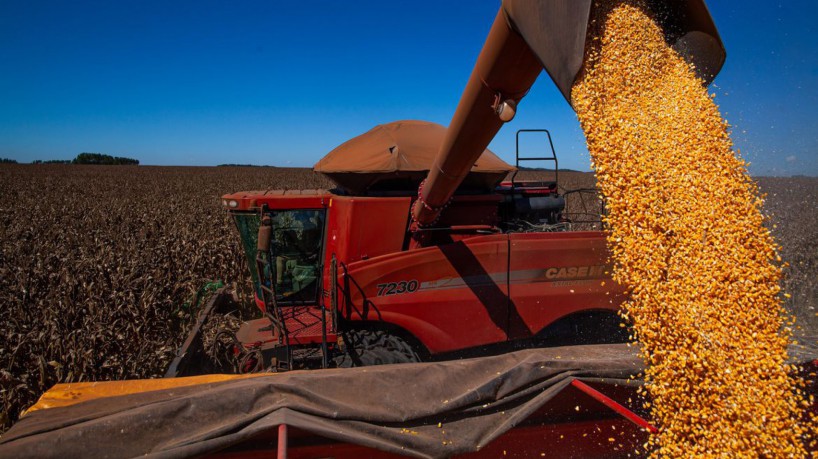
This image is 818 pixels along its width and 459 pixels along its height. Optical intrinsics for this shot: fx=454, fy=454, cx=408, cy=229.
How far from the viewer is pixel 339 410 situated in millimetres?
2047

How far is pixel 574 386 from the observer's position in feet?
8.03

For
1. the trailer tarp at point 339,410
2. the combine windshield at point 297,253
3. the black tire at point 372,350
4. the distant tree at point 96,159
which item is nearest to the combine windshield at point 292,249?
the combine windshield at point 297,253

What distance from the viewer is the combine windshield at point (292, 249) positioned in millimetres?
3879

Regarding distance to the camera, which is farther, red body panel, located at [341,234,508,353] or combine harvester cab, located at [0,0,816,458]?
red body panel, located at [341,234,508,353]

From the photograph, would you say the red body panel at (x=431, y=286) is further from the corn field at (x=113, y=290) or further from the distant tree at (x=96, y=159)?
the distant tree at (x=96, y=159)

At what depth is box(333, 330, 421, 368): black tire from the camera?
3688 millimetres

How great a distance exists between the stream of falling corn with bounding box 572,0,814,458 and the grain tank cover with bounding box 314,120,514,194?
6.07 feet

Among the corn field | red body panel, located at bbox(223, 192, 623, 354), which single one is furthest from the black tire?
the corn field

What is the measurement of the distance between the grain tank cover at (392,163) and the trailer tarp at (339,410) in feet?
6.31

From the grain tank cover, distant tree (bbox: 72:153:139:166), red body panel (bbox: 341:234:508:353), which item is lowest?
red body panel (bbox: 341:234:508:353)

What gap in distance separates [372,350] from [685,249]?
2.45 m

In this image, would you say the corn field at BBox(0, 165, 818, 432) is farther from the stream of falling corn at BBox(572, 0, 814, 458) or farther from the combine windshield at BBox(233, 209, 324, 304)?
the combine windshield at BBox(233, 209, 324, 304)

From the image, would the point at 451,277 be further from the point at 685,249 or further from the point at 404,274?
the point at 685,249

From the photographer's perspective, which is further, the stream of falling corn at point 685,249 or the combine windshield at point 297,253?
the combine windshield at point 297,253
